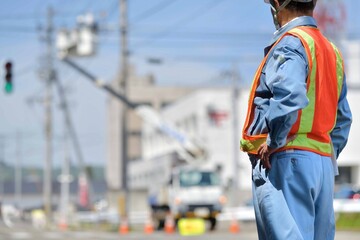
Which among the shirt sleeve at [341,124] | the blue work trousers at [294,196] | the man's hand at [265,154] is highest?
the shirt sleeve at [341,124]

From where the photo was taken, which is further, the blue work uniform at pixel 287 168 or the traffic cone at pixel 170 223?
the traffic cone at pixel 170 223

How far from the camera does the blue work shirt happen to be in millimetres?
4586

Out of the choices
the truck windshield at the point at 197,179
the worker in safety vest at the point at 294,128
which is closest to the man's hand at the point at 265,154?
the worker in safety vest at the point at 294,128

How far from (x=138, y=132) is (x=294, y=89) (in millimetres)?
120746

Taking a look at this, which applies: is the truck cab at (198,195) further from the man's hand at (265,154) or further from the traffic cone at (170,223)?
the man's hand at (265,154)

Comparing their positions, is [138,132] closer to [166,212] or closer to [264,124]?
[166,212]

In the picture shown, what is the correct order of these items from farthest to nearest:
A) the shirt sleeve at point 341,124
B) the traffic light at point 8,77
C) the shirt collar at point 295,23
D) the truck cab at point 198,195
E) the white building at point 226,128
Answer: the white building at point 226,128, the truck cab at point 198,195, the traffic light at point 8,77, the shirt sleeve at point 341,124, the shirt collar at point 295,23

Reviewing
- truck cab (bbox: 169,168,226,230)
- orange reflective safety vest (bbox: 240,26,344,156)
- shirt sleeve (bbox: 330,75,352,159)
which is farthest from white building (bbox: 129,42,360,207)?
orange reflective safety vest (bbox: 240,26,344,156)

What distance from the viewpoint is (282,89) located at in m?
4.61

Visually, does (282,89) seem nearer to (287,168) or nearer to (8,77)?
(287,168)

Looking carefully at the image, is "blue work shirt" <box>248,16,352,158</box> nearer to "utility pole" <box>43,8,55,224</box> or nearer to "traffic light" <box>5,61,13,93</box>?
"traffic light" <box>5,61,13,93</box>

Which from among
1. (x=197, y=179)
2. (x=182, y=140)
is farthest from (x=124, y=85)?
(x=182, y=140)

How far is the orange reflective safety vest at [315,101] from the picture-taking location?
471cm

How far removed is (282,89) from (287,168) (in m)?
0.37
